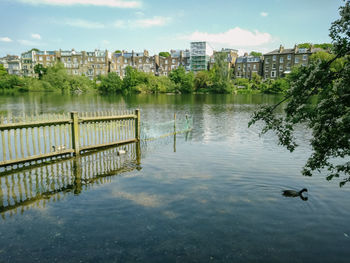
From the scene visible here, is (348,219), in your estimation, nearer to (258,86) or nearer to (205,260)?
(205,260)

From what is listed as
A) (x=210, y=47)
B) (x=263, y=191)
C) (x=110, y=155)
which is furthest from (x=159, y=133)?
(x=210, y=47)

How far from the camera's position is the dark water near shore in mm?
6652

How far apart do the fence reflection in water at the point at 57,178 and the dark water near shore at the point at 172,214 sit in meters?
0.04

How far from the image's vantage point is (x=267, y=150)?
17234 mm

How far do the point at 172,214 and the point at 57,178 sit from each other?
5638 millimetres

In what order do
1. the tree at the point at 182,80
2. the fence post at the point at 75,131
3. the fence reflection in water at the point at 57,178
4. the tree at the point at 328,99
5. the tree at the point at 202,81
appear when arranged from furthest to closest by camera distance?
the tree at the point at 202,81
the tree at the point at 182,80
the fence post at the point at 75,131
the fence reflection in water at the point at 57,178
the tree at the point at 328,99

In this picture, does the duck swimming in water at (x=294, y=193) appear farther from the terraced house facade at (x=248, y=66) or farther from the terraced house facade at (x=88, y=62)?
the terraced house facade at (x=88, y=62)

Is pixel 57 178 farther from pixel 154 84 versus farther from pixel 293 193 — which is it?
pixel 154 84

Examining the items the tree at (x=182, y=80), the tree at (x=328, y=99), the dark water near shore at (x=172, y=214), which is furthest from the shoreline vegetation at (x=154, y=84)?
the tree at (x=328, y=99)

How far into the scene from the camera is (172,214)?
8484 mm

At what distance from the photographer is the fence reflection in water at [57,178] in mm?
9188

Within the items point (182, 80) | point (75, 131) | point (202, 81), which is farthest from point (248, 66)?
point (75, 131)

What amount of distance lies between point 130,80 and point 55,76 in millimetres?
28048

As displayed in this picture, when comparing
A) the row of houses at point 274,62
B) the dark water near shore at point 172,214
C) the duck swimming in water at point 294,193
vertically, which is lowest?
the dark water near shore at point 172,214
